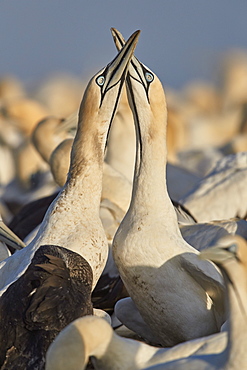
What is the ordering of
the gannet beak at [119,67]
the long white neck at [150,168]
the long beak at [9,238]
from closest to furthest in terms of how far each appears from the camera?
the long white neck at [150,168]
the gannet beak at [119,67]
the long beak at [9,238]

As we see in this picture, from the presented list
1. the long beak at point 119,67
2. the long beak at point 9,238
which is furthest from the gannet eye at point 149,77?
the long beak at point 9,238

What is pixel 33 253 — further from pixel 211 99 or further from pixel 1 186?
pixel 211 99

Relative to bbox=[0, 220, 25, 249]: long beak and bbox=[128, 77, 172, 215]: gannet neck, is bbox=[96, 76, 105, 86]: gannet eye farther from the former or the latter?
bbox=[0, 220, 25, 249]: long beak

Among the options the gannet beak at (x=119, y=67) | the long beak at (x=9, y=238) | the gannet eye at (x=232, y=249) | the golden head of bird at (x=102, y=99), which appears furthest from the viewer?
the long beak at (x=9, y=238)

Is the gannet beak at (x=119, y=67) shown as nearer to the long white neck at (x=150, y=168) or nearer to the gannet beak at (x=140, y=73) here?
the gannet beak at (x=140, y=73)

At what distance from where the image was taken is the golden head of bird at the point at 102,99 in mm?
6285

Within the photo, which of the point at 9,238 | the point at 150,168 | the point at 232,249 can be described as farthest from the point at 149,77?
the point at 232,249

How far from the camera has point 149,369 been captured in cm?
425

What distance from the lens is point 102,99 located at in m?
6.34

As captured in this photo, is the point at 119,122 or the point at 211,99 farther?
the point at 211,99

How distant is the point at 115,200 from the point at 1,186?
7.19 m

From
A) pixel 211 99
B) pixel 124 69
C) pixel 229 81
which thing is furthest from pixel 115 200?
pixel 229 81

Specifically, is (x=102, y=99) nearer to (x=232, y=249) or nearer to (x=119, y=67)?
(x=119, y=67)

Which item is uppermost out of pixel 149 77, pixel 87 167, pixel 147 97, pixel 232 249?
pixel 149 77
